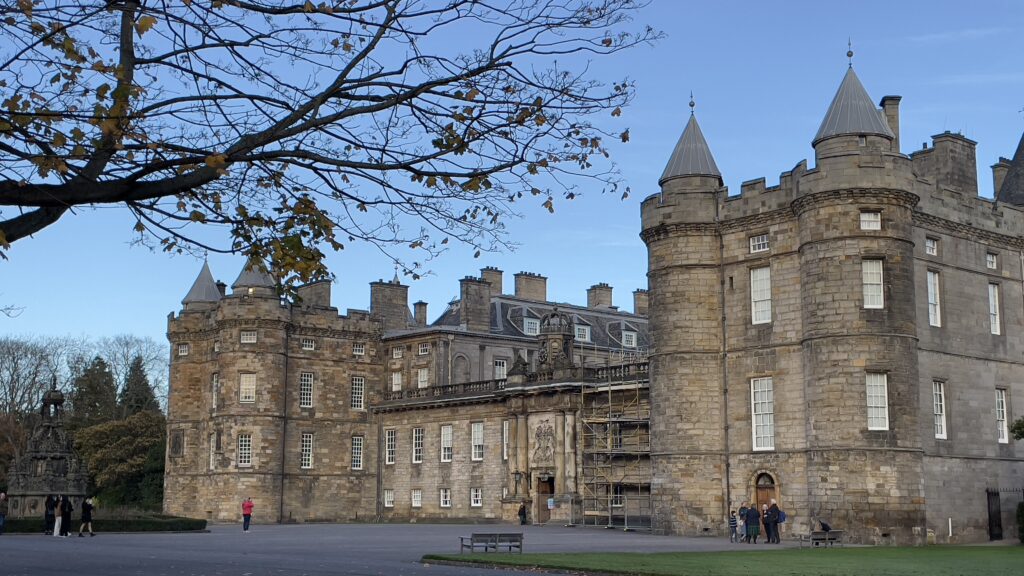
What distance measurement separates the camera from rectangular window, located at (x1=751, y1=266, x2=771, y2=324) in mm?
39625

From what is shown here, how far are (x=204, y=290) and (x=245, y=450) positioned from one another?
1215cm

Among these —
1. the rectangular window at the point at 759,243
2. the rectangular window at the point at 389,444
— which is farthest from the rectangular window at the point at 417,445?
the rectangular window at the point at 759,243

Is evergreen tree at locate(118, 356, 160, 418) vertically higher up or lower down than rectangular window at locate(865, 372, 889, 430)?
higher up

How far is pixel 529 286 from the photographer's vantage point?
71.2 metres

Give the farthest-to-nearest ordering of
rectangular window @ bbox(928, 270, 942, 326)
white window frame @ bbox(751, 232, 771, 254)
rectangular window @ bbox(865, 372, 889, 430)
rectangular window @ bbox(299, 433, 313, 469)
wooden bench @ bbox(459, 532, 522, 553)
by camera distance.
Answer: rectangular window @ bbox(299, 433, 313, 469) < white window frame @ bbox(751, 232, 771, 254) < rectangular window @ bbox(928, 270, 942, 326) < rectangular window @ bbox(865, 372, 889, 430) < wooden bench @ bbox(459, 532, 522, 553)

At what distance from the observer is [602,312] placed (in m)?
72.8

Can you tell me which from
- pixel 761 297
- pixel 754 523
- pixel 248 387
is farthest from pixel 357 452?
pixel 754 523

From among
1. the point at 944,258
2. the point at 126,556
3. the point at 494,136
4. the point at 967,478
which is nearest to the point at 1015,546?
the point at 967,478

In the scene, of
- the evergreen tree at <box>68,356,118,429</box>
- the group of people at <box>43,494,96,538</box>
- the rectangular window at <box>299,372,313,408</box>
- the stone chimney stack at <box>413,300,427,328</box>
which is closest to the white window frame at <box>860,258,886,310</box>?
the group of people at <box>43,494,96,538</box>

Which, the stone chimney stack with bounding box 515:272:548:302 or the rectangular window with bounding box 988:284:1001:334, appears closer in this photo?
the rectangular window with bounding box 988:284:1001:334

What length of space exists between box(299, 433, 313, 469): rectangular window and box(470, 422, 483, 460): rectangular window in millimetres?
9024

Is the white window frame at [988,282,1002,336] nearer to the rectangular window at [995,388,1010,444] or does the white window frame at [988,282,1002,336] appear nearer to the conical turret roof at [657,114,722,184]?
the rectangular window at [995,388,1010,444]

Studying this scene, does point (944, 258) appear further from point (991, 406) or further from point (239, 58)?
point (239, 58)

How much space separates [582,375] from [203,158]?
134 ft
